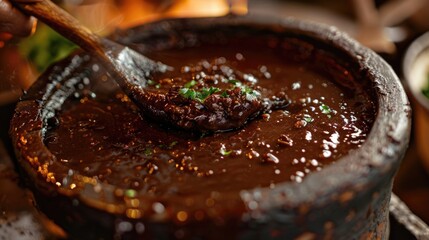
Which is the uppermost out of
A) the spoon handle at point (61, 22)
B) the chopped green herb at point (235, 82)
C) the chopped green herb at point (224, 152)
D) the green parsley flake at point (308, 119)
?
the spoon handle at point (61, 22)

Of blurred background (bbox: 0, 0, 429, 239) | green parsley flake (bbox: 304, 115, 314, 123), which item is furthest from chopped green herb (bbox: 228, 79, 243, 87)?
blurred background (bbox: 0, 0, 429, 239)

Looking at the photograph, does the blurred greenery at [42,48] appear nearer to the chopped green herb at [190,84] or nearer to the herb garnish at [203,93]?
the chopped green herb at [190,84]

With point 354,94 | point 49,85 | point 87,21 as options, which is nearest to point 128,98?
point 49,85

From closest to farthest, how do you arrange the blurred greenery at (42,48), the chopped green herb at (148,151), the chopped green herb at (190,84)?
the chopped green herb at (148,151) < the chopped green herb at (190,84) < the blurred greenery at (42,48)

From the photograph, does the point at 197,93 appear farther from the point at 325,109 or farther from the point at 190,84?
the point at 325,109

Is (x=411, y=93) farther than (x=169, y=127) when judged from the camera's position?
Yes

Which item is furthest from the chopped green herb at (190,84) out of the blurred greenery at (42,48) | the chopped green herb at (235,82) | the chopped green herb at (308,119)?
the blurred greenery at (42,48)

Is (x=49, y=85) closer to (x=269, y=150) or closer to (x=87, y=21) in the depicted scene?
(x=269, y=150)

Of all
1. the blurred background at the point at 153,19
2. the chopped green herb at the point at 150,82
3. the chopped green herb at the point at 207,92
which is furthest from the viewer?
the blurred background at the point at 153,19
